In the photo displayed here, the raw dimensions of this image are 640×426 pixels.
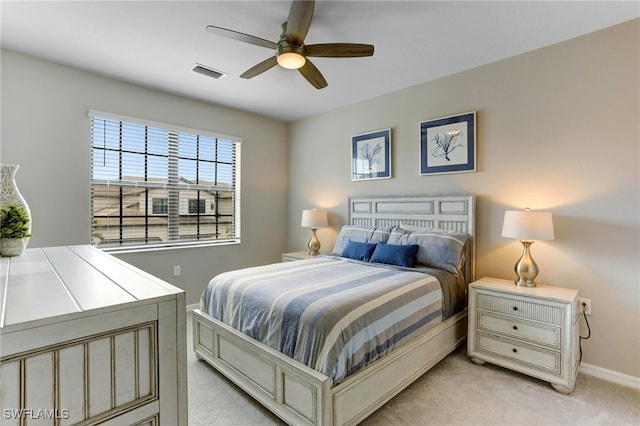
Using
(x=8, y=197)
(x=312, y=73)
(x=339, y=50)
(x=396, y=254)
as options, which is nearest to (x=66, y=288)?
(x=8, y=197)

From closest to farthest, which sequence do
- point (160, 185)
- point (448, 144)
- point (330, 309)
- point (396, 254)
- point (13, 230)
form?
point (13, 230) < point (330, 309) < point (396, 254) < point (448, 144) < point (160, 185)

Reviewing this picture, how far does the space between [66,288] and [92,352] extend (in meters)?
0.27

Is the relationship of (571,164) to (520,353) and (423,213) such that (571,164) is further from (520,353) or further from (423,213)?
(520,353)

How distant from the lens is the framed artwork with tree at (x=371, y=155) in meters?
3.80

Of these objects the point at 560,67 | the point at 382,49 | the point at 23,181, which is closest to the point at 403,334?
the point at 382,49

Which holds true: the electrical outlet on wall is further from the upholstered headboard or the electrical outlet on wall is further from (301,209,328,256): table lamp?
(301,209,328,256): table lamp

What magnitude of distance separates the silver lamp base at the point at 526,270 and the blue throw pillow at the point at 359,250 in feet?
4.31

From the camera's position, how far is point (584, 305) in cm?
252

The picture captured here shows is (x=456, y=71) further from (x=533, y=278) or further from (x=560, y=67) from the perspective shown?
(x=533, y=278)

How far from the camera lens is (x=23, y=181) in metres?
2.84

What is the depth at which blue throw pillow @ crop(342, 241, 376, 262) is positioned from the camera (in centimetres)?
326

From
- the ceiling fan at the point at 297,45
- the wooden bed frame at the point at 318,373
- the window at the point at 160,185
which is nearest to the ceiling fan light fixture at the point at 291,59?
the ceiling fan at the point at 297,45

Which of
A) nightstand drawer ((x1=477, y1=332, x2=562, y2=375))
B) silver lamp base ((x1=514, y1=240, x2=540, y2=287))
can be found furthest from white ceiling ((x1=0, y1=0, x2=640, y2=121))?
nightstand drawer ((x1=477, y1=332, x2=562, y2=375))

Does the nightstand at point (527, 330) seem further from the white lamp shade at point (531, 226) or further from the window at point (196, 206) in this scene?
the window at point (196, 206)
